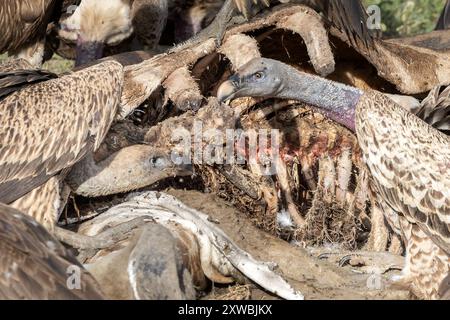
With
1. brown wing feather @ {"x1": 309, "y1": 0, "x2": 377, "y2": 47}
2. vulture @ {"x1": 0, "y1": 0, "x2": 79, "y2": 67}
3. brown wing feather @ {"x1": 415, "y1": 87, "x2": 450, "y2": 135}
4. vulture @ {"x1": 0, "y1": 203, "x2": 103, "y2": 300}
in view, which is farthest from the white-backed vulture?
vulture @ {"x1": 0, "y1": 203, "x2": 103, "y2": 300}

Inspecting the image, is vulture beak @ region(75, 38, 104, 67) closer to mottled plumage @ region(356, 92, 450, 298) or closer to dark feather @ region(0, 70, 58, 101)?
dark feather @ region(0, 70, 58, 101)

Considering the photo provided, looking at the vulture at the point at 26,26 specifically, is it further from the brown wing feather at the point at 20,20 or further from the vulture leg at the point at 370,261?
the vulture leg at the point at 370,261

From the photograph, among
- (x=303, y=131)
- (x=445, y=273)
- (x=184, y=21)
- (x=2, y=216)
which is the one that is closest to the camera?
(x=2, y=216)

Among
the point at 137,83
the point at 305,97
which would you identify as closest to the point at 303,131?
the point at 305,97

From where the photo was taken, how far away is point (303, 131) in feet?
21.9

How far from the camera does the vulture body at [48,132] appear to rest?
18.8 ft

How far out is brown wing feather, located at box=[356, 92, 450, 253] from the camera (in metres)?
5.78

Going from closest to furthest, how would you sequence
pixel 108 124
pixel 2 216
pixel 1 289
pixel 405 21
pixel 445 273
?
pixel 1 289, pixel 2 216, pixel 445 273, pixel 108 124, pixel 405 21

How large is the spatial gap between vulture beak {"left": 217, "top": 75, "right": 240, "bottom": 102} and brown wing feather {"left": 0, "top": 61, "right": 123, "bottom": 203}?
64cm

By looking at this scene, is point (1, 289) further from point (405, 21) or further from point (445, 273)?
point (405, 21)

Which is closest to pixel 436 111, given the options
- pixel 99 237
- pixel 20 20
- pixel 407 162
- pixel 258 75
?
pixel 407 162

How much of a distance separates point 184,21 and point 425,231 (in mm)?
3891

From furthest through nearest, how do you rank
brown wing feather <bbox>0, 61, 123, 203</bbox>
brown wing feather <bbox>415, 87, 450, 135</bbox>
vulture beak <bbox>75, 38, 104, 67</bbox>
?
vulture beak <bbox>75, 38, 104, 67</bbox>
brown wing feather <bbox>415, 87, 450, 135</bbox>
brown wing feather <bbox>0, 61, 123, 203</bbox>

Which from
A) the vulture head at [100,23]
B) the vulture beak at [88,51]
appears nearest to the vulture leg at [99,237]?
the vulture beak at [88,51]
